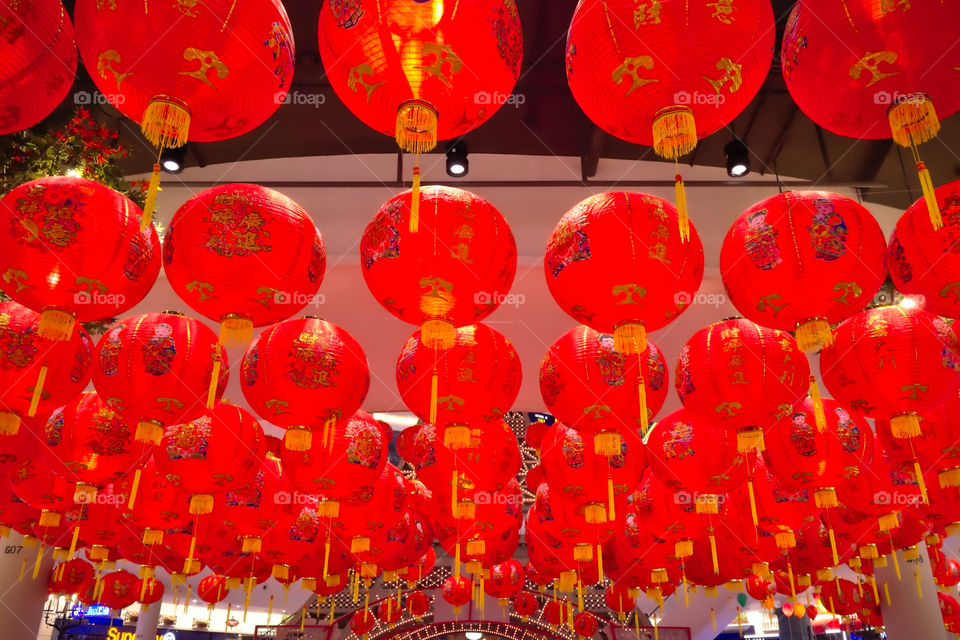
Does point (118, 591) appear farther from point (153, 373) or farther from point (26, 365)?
point (153, 373)

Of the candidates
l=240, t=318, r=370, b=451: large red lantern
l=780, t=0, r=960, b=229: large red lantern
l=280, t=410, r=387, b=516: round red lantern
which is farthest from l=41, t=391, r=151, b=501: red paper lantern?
l=780, t=0, r=960, b=229: large red lantern

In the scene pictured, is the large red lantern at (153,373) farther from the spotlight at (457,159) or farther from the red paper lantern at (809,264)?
the spotlight at (457,159)

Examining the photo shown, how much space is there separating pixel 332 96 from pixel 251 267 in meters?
2.70

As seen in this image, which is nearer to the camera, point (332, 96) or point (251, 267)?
point (251, 267)

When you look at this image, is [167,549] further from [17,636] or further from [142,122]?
[142,122]

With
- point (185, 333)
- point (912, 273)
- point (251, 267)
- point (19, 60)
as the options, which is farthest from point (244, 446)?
point (912, 273)

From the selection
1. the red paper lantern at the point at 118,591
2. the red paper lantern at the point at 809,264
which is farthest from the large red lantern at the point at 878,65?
the red paper lantern at the point at 118,591

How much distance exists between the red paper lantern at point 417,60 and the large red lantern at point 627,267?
0.70 m

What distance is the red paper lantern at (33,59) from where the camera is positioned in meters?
1.82

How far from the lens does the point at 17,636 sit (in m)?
6.38

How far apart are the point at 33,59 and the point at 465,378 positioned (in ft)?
6.59

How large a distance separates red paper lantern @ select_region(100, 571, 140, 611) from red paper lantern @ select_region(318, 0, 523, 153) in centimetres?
728

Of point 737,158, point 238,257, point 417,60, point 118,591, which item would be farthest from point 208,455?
point 118,591

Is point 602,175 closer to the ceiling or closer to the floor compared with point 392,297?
closer to the ceiling
